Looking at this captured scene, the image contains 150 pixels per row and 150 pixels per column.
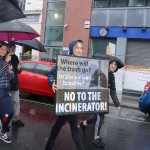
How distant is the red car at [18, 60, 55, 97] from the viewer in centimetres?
1174

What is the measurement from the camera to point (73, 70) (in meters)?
5.07

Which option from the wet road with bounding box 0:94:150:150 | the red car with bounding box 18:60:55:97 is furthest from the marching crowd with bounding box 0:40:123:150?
the red car with bounding box 18:60:55:97

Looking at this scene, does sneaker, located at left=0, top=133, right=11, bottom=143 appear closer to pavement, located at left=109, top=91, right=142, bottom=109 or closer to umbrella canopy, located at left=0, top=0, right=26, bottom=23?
umbrella canopy, located at left=0, top=0, right=26, bottom=23

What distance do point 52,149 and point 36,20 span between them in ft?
68.9

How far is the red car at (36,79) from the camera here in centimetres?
1174

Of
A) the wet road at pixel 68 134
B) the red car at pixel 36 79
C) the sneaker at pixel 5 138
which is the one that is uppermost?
the red car at pixel 36 79

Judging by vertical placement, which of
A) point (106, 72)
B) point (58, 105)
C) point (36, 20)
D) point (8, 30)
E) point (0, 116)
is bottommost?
point (0, 116)

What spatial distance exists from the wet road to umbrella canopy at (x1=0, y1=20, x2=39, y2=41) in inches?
71.1

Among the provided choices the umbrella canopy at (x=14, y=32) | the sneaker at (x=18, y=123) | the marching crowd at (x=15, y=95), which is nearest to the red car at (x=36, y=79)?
the sneaker at (x=18, y=123)

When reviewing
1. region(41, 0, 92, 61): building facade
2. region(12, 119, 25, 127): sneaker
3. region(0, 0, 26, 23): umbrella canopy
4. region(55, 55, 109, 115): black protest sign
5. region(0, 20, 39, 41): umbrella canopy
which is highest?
region(41, 0, 92, 61): building facade

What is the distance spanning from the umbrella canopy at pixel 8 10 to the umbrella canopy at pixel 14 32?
180cm

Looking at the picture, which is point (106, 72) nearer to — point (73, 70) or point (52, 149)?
point (73, 70)

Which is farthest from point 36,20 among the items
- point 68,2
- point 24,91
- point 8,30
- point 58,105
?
point 58,105

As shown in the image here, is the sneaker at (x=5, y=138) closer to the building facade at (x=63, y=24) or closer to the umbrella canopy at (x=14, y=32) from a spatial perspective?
the umbrella canopy at (x=14, y=32)
